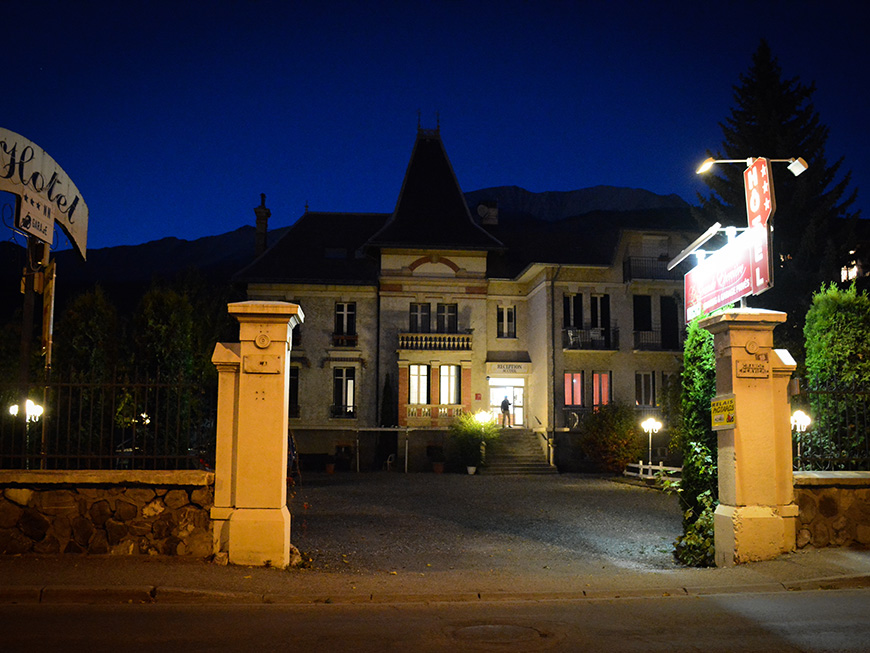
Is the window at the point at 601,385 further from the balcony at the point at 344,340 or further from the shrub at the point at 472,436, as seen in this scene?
the balcony at the point at 344,340

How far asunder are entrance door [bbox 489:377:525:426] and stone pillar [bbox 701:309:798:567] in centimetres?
2501

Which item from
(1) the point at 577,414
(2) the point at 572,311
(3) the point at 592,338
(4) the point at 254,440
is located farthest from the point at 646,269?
(4) the point at 254,440

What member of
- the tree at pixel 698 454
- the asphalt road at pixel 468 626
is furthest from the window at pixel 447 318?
the asphalt road at pixel 468 626

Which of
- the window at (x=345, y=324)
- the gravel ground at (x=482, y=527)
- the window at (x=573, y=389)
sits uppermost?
the window at (x=345, y=324)

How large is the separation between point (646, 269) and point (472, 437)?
36.7 ft

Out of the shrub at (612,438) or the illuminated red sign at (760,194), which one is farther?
the shrub at (612,438)

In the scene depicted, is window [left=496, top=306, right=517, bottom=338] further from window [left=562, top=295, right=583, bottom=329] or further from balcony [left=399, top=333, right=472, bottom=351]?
window [left=562, top=295, right=583, bottom=329]

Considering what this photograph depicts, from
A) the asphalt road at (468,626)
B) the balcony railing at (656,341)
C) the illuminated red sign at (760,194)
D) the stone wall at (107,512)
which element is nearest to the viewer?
the asphalt road at (468,626)

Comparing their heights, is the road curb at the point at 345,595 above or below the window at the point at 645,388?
below

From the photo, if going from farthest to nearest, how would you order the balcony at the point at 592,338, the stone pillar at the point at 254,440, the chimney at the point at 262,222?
1. the chimney at the point at 262,222
2. the balcony at the point at 592,338
3. the stone pillar at the point at 254,440

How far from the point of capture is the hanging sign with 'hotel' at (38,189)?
9.38m

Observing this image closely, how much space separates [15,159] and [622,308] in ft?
88.8

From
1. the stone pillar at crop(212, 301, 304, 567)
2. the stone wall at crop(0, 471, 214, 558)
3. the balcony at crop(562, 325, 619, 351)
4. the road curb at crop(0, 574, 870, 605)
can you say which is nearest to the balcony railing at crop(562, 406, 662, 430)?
the balcony at crop(562, 325, 619, 351)

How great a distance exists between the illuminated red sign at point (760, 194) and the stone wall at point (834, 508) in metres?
3.34
